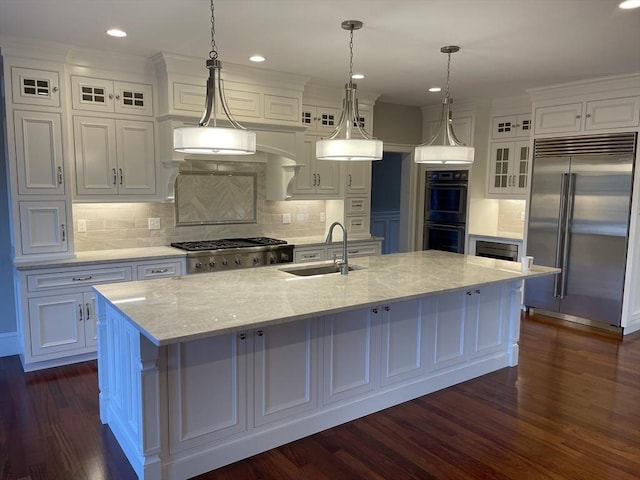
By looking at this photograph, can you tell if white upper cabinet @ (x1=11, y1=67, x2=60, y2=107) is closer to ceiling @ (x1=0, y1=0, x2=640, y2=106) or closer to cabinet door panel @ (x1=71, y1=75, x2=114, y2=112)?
cabinet door panel @ (x1=71, y1=75, x2=114, y2=112)

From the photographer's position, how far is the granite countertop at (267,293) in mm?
2230

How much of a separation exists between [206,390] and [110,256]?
2.18 metres

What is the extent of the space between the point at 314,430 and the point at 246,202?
9.87 ft

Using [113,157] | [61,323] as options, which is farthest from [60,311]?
[113,157]

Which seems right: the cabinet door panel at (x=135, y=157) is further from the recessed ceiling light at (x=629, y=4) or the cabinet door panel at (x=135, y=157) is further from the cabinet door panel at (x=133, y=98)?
the recessed ceiling light at (x=629, y=4)

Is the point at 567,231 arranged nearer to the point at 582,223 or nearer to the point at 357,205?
the point at 582,223

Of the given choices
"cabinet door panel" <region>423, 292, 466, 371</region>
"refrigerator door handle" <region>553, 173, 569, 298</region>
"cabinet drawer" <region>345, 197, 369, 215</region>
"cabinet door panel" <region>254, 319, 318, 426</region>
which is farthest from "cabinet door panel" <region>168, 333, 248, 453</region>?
"refrigerator door handle" <region>553, 173, 569, 298</region>

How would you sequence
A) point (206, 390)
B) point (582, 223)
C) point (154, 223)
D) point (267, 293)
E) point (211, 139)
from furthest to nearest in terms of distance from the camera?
point (582, 223) → point (154, 223) → point (267, 293) → point (206, 390) → point (211, 139)

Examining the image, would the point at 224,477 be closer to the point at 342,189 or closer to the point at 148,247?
the point at 148,247

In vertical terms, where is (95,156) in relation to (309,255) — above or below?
above

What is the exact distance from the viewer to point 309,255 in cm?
531

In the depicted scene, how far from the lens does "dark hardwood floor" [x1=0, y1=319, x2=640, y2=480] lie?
2.59m

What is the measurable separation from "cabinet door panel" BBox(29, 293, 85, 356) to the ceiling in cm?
204

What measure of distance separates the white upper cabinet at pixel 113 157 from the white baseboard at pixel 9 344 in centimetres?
138
